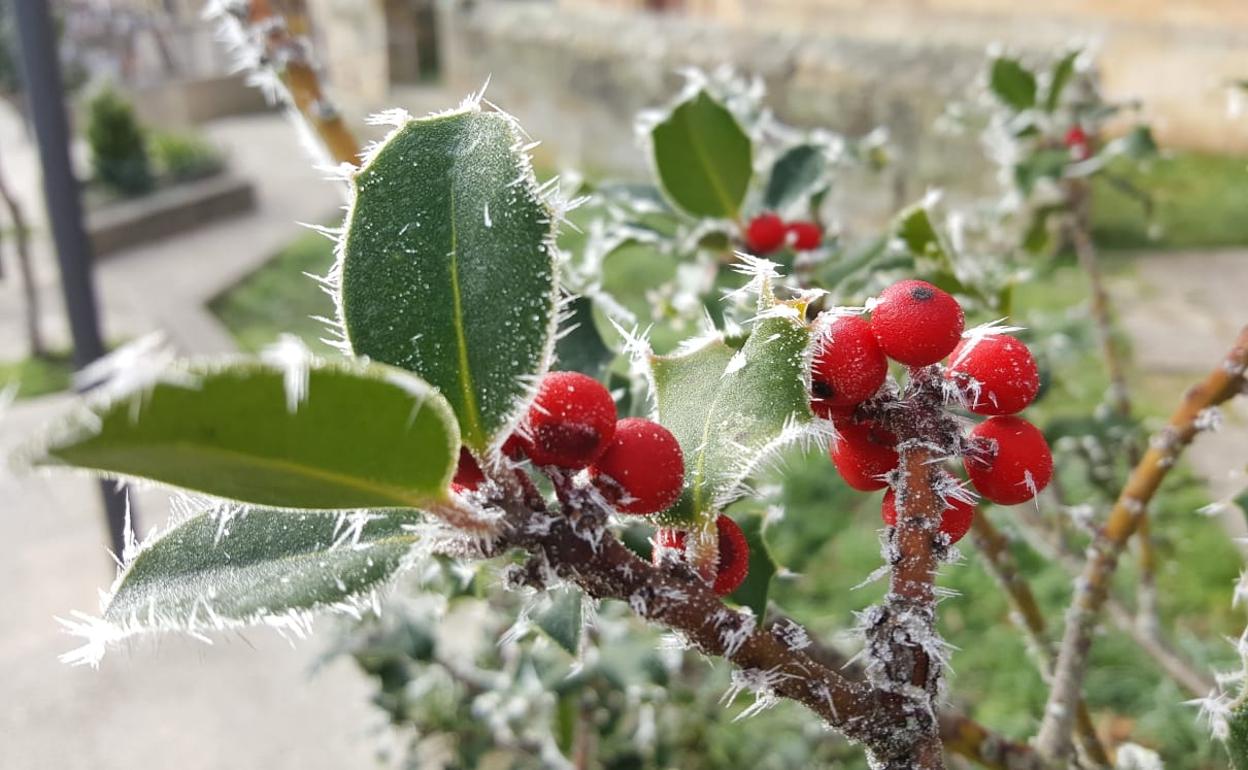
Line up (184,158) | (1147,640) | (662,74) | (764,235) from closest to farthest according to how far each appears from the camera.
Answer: (764,235)
(1147,640)
(662,74)
(184,158)

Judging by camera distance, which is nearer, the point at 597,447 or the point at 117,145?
the point at 597,447

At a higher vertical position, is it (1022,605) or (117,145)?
(1022,605)

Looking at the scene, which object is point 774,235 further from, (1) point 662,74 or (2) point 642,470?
(1) point 662,74

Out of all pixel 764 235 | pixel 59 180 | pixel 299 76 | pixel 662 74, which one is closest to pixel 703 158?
pixel 764 235

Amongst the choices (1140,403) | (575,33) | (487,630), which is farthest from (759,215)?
(575,33)

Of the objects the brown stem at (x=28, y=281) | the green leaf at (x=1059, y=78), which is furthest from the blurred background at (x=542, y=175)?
the green leaf at (x=1059, y=78)

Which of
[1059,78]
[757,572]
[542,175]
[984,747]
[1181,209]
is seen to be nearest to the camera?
[757,572]

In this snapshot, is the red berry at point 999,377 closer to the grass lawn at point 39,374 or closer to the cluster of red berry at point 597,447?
the cluster of red berry at point 597,447
